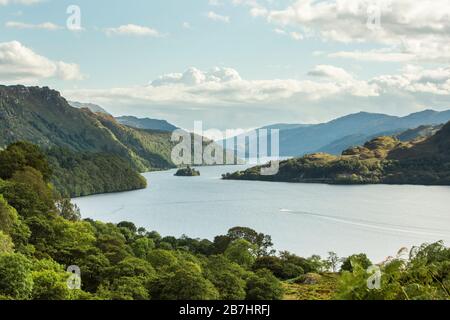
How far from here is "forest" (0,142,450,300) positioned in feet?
69.5

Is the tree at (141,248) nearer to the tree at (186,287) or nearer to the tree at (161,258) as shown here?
the tree at (161,258)

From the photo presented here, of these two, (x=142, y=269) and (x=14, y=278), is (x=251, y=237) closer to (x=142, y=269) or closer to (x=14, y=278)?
(x=142, y=269)

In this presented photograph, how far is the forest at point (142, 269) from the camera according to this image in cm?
2119

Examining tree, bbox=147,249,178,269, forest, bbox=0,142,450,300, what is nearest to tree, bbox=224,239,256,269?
forest, bbox=0,142,450,300

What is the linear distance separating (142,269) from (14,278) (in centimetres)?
1939

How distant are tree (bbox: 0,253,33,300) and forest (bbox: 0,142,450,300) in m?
0.06

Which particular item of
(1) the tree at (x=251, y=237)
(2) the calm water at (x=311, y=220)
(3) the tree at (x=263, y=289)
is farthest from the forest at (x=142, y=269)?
(2) the calm water at (x=311, y=220)

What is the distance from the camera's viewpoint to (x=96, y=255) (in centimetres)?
5534

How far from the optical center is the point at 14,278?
30.9 m

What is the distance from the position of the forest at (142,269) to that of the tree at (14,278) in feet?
0.18

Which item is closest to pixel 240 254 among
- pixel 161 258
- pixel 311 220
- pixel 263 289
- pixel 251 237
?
pixel 251 237
